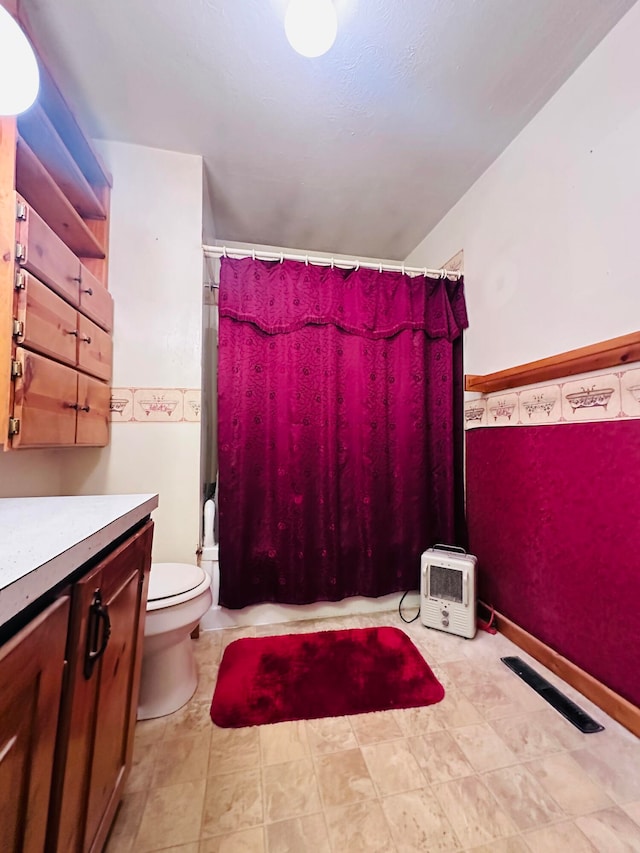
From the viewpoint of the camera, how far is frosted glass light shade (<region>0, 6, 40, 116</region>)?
3.04 feet

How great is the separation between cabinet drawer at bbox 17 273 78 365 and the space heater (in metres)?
1.88

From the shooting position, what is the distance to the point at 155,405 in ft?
5.71

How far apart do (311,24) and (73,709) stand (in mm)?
1816

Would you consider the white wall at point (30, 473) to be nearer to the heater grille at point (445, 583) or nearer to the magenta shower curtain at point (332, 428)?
the magenta shower curtain at point (332, 428)

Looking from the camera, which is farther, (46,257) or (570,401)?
(570,401)

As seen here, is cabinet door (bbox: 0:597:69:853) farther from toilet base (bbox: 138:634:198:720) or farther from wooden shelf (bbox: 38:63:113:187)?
wooden shelf (bbox: 38:63:113:187)

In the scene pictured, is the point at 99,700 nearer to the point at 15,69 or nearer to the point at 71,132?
the point at 15,69

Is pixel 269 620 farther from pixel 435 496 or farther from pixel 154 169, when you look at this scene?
pixel 154 169

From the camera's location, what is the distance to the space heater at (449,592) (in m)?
1.67

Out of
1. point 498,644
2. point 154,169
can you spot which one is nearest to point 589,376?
point 498,644

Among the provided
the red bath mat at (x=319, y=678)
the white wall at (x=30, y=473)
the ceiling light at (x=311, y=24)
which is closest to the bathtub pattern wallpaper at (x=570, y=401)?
the red bath mat at (x=319, y=678)

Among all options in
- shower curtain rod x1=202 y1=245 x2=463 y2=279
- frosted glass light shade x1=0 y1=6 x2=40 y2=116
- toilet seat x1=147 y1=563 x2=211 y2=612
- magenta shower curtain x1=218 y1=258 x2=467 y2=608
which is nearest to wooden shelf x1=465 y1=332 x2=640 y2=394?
magenta shower curtain x1=218 y1=258 x2=467 y2=608

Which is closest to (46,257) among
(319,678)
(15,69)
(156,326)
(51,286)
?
(51,286)

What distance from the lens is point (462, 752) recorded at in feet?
3.54
